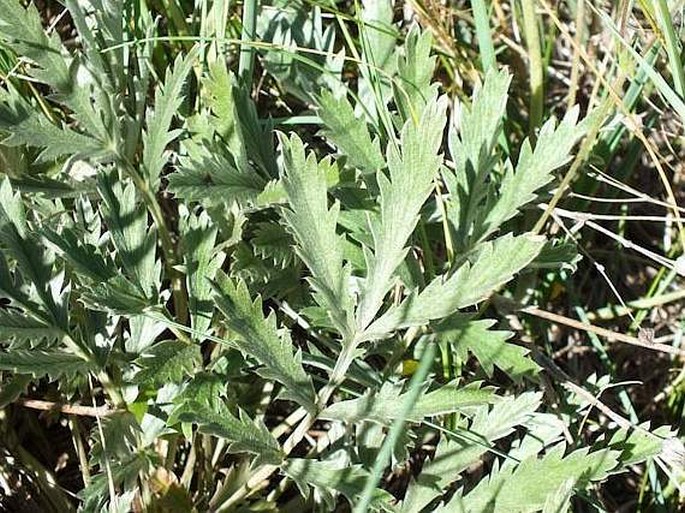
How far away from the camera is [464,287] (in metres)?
1.41

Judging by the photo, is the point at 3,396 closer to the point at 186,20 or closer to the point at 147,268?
the point at 147,268

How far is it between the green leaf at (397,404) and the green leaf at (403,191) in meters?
0.14

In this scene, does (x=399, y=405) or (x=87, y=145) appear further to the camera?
(x=87, y=145)

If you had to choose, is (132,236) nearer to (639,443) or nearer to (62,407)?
(62,407)

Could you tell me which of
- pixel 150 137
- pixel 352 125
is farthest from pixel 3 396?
pixel 352 125

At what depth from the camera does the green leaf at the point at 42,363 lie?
1436 mm

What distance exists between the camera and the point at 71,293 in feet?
5.47

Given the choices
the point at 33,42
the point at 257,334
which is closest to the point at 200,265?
the point at 257,334

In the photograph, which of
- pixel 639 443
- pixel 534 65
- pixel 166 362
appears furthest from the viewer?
pixel 534 65

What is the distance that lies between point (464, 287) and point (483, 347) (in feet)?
0.50

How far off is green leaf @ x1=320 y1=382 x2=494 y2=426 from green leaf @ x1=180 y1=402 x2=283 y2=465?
11 centimetres

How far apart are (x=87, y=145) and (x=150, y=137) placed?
0.10 metres

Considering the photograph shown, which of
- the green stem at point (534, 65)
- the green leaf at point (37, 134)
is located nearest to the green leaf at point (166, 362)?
the green leaf at point (37, 134)

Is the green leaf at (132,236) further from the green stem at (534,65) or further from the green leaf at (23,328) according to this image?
the green stem at (534,65)
